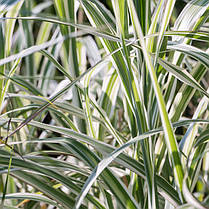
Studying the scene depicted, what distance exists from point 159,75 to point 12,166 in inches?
12.4

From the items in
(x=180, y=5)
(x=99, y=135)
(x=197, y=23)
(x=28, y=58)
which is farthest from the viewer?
(x=180, y=5)

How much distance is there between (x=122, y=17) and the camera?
1.74ft

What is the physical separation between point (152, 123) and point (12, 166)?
245 mm

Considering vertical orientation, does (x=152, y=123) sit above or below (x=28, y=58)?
below

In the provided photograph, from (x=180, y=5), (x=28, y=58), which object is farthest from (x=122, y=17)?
(x=180, y=5)

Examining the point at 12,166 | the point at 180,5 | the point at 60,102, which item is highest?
the point at 180,5

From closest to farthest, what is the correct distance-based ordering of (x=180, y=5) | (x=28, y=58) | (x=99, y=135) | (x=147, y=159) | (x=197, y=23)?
(x=147, y=159)
(x=197, y=23)
(x=99, y=135)
(x=28, y=58)
(x=180, y=5)

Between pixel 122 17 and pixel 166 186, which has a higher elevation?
pixel 122 17

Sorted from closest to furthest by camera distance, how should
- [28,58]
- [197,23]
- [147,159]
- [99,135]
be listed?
1. [147,159]
2. [197,23]
3. [99,135]
4. [28,58]

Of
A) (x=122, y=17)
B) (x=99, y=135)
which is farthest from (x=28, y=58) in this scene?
(x=122, y=17)

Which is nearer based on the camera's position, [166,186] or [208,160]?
[166,186]

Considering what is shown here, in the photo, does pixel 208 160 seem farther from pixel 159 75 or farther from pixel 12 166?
pixel 12 166

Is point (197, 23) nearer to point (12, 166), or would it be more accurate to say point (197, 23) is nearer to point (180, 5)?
point (12, 166)

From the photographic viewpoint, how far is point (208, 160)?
801 mm
